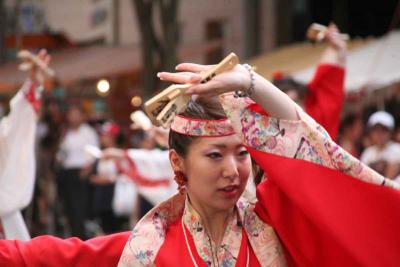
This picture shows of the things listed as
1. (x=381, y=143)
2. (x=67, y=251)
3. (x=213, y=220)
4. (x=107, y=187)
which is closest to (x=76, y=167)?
(x=107, y=187)

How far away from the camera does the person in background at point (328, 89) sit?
564 centimetres

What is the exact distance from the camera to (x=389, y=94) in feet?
43.0

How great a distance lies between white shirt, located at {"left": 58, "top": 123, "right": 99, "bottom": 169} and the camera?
504 inches

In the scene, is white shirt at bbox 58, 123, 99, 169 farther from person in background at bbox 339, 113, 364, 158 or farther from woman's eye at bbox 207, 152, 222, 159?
woman's eye at bbox 207, 152, 222, 159

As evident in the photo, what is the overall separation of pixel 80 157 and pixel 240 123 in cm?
990

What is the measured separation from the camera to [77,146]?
12820 mm

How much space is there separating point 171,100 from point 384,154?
5.91 metres

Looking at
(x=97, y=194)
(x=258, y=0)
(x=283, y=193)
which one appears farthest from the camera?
(x=258, y=0)

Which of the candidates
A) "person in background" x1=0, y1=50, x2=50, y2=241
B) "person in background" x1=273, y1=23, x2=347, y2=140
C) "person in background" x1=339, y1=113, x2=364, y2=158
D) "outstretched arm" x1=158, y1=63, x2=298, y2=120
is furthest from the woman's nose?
"person in background" x1=339, y1=113, x2=364, y2=158

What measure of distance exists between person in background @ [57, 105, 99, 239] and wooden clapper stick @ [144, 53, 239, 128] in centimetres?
980

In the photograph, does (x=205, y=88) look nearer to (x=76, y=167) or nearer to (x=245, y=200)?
(x=245, y=200)

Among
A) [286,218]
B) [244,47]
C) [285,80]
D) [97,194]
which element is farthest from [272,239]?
[244,47]

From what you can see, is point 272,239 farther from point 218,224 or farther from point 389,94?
point 389,94

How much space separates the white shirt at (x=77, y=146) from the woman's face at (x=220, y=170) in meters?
9.44
